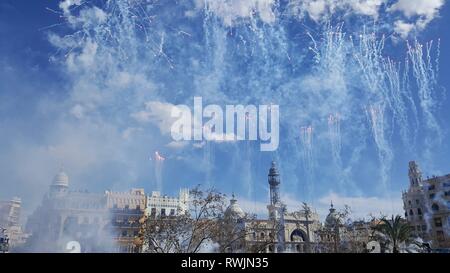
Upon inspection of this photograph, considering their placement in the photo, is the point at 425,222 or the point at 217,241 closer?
the point at 217,241

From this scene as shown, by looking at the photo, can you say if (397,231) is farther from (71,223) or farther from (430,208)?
(71,223)

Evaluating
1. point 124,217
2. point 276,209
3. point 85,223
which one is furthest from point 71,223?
point 276,209

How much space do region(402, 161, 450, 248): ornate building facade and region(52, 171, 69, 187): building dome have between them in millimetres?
64737

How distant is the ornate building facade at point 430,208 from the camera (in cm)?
5838

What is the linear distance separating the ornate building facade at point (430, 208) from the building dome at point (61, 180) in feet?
212

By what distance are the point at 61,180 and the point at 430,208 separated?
6816 centimetres

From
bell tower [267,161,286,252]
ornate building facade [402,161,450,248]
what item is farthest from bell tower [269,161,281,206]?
ornate building facade [402,161,450,248]

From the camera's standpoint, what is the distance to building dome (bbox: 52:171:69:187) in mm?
75681

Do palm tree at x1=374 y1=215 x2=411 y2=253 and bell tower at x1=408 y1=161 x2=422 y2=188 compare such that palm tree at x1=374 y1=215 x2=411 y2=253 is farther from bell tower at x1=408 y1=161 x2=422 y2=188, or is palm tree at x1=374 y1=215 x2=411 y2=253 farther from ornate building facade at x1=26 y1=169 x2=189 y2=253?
bell tower at x1=408 y1=161 x2=422 y2=188

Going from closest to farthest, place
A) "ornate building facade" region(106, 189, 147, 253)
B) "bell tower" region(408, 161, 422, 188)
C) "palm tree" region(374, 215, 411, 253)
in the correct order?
"palm tree" region(374, 215, 411, 253), "ornate building facade" region(106, 189, 147, 253), "bell tower" region(408, 161, 422, 188)
